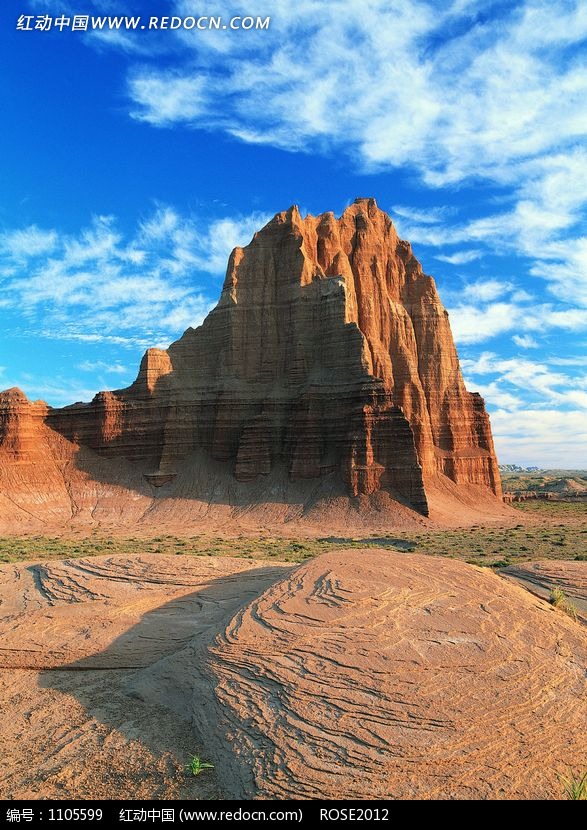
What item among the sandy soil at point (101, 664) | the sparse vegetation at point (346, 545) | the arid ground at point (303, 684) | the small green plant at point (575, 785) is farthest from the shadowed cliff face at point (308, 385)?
the small green plant at point (575, 785)

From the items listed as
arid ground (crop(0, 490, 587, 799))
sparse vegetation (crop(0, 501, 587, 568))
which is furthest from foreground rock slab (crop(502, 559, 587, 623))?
sparse vegetation (crop(0, 501, 587, 568))

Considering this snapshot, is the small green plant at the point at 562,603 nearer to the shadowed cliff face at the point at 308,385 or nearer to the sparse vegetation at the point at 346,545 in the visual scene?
the sparse vegetation at the point at 346,545

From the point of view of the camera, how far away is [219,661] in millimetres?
10578

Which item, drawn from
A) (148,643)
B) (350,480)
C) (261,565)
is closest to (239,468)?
(350,480)

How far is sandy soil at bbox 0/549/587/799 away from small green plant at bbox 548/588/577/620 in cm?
74

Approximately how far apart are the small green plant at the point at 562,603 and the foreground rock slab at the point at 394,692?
84 centimetres

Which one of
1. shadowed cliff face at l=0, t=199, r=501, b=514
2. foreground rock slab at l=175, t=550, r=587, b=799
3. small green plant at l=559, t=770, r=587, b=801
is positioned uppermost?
shadowed cliff face at l=0, t=199, r=501, b=514

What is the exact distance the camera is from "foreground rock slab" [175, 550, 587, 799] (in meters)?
7.26

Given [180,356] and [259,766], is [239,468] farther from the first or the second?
[259,766]

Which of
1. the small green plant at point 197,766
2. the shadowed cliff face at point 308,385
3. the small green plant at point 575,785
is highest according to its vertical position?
the shadowed cliff face at point 308,385

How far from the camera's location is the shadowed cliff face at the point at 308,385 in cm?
5422

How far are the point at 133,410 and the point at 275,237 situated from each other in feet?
83.1

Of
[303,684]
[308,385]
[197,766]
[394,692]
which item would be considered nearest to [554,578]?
[394,692]

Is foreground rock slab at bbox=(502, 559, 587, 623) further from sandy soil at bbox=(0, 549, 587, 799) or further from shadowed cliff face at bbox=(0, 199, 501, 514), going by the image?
shadowed cliff face at bbox=(0, 199, 501, 514)
